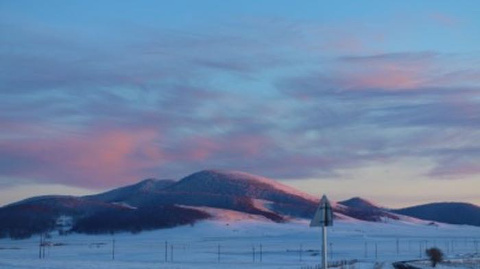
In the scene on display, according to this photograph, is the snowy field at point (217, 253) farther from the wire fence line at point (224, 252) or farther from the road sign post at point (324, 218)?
the road sign post at point (324, 218)

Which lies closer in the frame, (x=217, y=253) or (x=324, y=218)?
(x=324, y=218)

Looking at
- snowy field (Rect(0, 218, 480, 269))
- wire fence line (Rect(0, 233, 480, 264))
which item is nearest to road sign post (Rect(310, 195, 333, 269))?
snowy field (Rect(0, 218, 480, 269))

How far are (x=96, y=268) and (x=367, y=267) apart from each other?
18667 millimetres

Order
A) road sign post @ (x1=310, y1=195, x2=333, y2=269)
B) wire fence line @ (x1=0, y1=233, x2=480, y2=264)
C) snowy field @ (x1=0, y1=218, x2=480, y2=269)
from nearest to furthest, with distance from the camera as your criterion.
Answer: road sign post @ (x1=310, y1=195, x2=333, y2=269)
snowy field @ (x1=0, y1=218, x2=480, y2=269)
wire fence line @ (x1=0, y1=233, x2=480, y2=264)

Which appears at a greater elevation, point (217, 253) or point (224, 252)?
point (217, 253)

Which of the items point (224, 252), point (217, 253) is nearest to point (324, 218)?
point (217, 253)

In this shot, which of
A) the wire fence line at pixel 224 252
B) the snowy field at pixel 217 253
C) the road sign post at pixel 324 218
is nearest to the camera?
the road sign post at pixel 324 218

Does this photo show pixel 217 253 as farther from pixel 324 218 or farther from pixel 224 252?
pixel 324 218

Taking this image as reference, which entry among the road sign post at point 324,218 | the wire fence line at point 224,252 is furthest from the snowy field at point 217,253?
the road sign post at point 324,218

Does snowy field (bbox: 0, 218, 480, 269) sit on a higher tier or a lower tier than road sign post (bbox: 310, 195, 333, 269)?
lower

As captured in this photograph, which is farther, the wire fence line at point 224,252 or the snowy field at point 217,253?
the wire fence line at point 224,252

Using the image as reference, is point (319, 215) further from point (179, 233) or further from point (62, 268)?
point (179, 233)

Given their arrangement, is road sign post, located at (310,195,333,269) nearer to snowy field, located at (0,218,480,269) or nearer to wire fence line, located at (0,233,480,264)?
snowy field, located at (0,218,480,269)

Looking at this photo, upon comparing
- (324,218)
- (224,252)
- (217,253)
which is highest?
(324,218)
